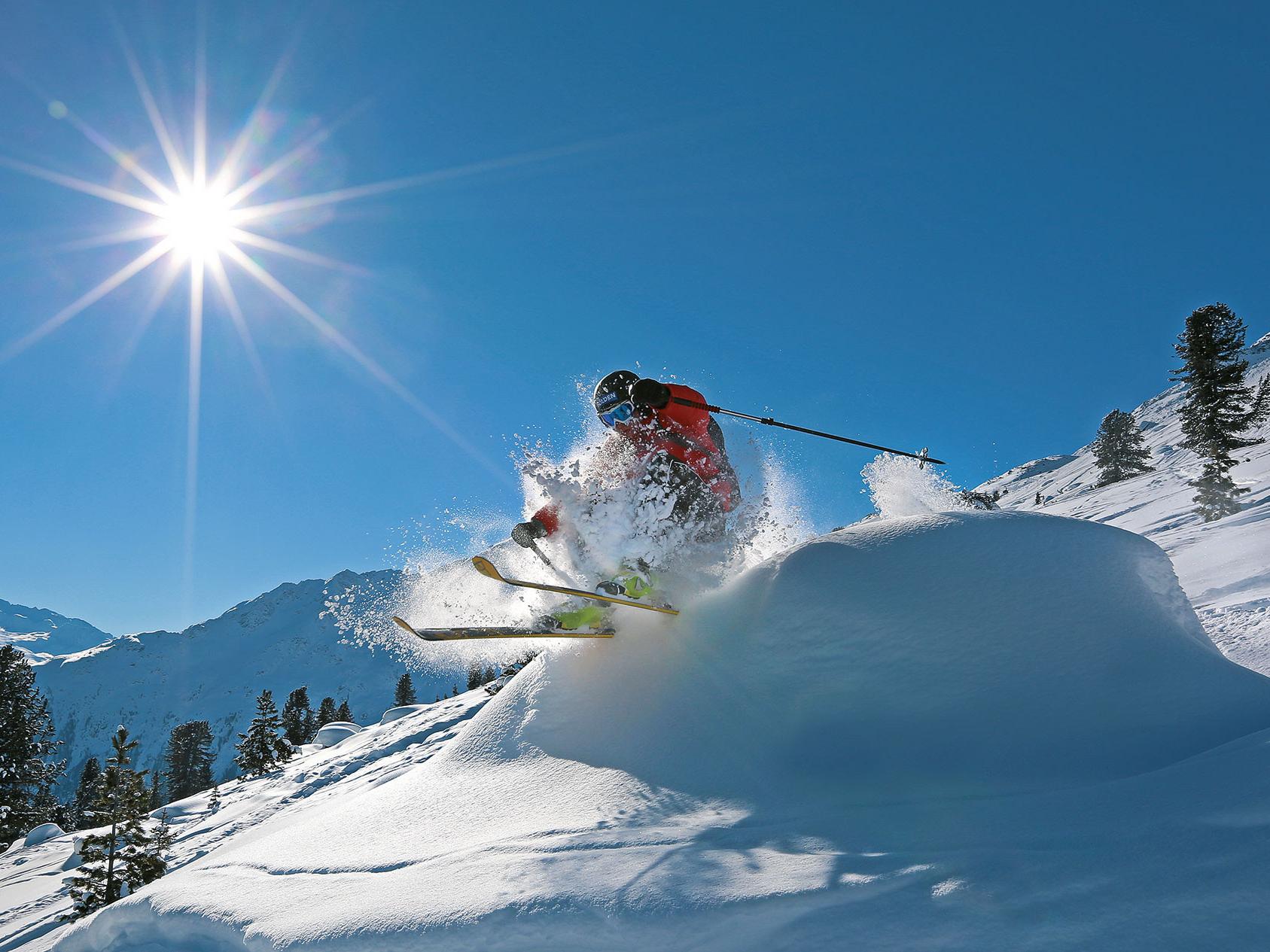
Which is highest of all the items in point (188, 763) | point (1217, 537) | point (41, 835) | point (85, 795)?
point (1217, 537)

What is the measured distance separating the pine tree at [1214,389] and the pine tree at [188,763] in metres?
65.6

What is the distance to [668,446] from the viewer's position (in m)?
7.26

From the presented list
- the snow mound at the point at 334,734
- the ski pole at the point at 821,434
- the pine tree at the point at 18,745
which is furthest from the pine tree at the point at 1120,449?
the pine tree at the point at 18,745

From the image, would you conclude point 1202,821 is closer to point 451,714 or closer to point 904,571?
point 904,571

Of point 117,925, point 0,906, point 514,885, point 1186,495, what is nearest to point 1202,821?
point 514,885

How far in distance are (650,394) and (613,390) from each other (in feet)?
2.08

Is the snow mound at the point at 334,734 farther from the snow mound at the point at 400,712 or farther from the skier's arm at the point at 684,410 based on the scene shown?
the skier's arm at the point at 684,410

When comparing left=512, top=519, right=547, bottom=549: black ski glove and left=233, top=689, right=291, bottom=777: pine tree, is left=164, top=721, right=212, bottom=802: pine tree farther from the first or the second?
left=512, top=519, right=547, bottom=549: black ski glove

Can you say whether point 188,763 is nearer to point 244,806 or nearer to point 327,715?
point 327,715

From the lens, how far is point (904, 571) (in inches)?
177

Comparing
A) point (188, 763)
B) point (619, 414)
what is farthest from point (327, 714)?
point (619, 414)

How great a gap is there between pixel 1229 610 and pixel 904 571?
4125 mm

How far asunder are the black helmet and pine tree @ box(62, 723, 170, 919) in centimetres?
1748

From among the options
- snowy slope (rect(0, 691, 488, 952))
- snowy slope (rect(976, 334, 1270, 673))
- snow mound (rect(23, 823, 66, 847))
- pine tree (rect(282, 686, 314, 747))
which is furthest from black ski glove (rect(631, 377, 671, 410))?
pine tree (rect(282, 686, 314, 747))
